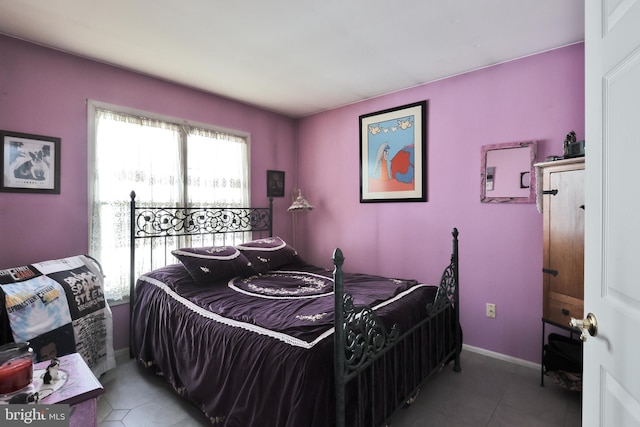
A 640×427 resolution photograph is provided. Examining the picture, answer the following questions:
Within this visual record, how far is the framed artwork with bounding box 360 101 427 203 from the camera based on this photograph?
302 cm

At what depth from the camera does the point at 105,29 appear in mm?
2068

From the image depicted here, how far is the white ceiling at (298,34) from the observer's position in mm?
1857

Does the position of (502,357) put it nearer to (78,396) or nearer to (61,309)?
(78,396)

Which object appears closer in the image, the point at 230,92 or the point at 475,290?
the point at 475,290

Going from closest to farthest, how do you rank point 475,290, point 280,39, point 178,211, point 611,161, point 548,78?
1. point 611,161
2. point 280,39
3. point 548,78
4. point 475,290
5. point 178,211

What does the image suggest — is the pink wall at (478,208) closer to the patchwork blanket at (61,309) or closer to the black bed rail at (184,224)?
the black bed rail at (184,224)

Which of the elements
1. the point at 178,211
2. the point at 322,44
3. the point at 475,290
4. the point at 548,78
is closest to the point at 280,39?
the point at 322,44

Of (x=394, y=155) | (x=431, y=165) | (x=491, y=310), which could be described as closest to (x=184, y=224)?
(x=394, y=155)

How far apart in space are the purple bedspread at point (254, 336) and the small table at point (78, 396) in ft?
1.83

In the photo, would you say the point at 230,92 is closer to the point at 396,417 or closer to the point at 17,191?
the point at 17,191

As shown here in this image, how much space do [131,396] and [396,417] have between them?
1.76 meters

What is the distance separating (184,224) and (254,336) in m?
1.82

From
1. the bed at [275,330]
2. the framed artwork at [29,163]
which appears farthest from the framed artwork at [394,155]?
→ the framed artwork at [29,163]

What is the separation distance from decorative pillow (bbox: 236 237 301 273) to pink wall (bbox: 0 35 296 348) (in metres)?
1.13
